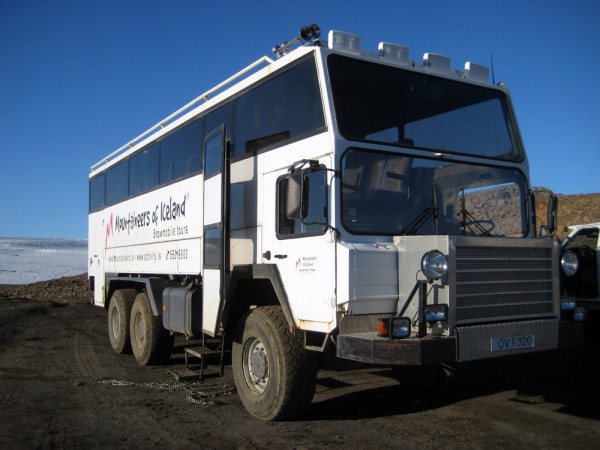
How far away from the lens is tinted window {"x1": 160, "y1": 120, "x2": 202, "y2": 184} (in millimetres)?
8281

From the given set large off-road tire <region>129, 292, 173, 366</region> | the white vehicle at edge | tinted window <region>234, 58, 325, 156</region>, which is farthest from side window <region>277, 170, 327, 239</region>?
large off-road tire <region>129, 292, 173, 366</region>

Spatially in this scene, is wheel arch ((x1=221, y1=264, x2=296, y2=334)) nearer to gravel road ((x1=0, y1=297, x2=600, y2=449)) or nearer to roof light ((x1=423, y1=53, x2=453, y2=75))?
gravel road ((x1=0, y1=297, x2=600, y2=449))

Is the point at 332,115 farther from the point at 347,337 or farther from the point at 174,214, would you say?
the point at 174,214

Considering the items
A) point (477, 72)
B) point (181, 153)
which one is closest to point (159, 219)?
point (181, 153)

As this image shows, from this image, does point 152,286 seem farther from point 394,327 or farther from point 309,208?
point 394,327

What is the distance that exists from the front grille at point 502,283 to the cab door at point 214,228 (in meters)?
2.83

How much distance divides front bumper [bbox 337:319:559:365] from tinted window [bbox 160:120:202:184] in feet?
13.0

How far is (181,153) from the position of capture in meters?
8.88

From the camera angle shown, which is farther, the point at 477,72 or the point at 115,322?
the point at 115,322

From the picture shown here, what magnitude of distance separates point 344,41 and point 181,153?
3.90 m

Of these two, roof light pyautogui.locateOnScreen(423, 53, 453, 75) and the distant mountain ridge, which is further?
the distant mountain ridge

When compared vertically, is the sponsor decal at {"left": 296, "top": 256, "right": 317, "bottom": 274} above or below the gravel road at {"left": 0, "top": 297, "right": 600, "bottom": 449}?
above

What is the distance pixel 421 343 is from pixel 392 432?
1.32 m

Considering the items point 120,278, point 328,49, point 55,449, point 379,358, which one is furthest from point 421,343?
point 120,278
